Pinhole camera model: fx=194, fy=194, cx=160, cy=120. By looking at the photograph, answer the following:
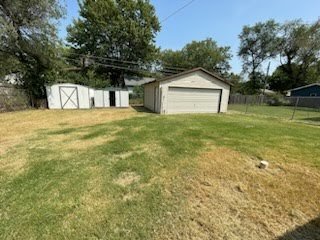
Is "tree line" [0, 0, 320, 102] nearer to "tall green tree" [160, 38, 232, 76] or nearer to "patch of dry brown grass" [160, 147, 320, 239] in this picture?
"tall green tree" [160, 38, 232, 76]

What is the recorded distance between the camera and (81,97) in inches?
635

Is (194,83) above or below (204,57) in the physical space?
below

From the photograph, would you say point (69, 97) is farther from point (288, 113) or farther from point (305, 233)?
point (288, 113)

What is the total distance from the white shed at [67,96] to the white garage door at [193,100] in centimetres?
767

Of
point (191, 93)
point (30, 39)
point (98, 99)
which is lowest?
point (98, 99)

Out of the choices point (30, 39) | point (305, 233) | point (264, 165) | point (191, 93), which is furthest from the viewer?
point (191, 93)

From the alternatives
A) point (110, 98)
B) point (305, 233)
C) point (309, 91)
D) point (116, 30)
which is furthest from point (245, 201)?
point (309, 91)

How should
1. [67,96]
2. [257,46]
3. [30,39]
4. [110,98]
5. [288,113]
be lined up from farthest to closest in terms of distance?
[257,46], [110,98], [288,113], [67,96], [30,39]

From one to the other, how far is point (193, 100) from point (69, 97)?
9891 millimetres

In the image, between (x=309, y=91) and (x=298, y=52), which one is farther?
(x=298, y=52)

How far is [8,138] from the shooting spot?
6.32m

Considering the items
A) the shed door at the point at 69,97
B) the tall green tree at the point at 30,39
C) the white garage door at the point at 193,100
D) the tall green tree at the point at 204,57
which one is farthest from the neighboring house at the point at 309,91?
the tall green tree at the point at 30,39

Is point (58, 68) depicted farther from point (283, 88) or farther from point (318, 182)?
point (283, 88)

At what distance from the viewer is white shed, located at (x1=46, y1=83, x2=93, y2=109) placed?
1532cm
